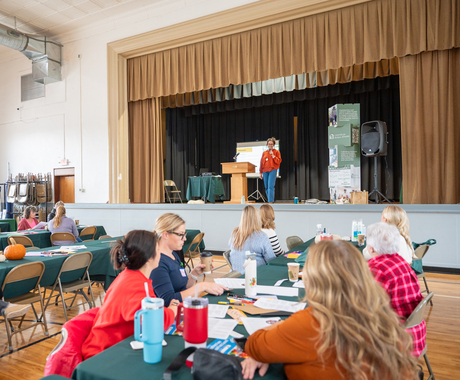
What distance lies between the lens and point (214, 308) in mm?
1663

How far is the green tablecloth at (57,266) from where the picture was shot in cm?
311

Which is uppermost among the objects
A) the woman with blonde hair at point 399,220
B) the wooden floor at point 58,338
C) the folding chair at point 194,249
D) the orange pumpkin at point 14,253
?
the woman with blonde hair at point 399,220

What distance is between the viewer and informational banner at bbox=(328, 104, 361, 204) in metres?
7.64

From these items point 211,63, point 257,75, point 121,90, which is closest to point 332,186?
point 257,75

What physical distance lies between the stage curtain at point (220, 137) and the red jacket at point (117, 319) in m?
10.2

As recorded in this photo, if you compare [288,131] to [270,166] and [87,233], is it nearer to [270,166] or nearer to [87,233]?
[270,166]

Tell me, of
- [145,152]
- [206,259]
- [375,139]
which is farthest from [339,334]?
[145,152]

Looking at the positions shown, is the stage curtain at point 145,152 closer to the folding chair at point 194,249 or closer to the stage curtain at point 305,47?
the stage curtain at point 305,47

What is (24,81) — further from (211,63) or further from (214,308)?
(214,308)

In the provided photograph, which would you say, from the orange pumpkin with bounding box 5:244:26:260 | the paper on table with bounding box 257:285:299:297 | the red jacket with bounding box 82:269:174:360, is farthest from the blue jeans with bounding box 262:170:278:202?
the red jacket with bounding box 82:269:174:360

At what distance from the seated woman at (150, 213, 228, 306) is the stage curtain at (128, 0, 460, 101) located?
6.10 m

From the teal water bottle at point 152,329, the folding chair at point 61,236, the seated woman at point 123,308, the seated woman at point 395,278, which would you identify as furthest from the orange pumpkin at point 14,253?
the seated woman at point 395,278

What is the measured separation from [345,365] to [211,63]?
8.30 metres

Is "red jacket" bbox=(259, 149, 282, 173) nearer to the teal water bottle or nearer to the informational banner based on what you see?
the informational banner
